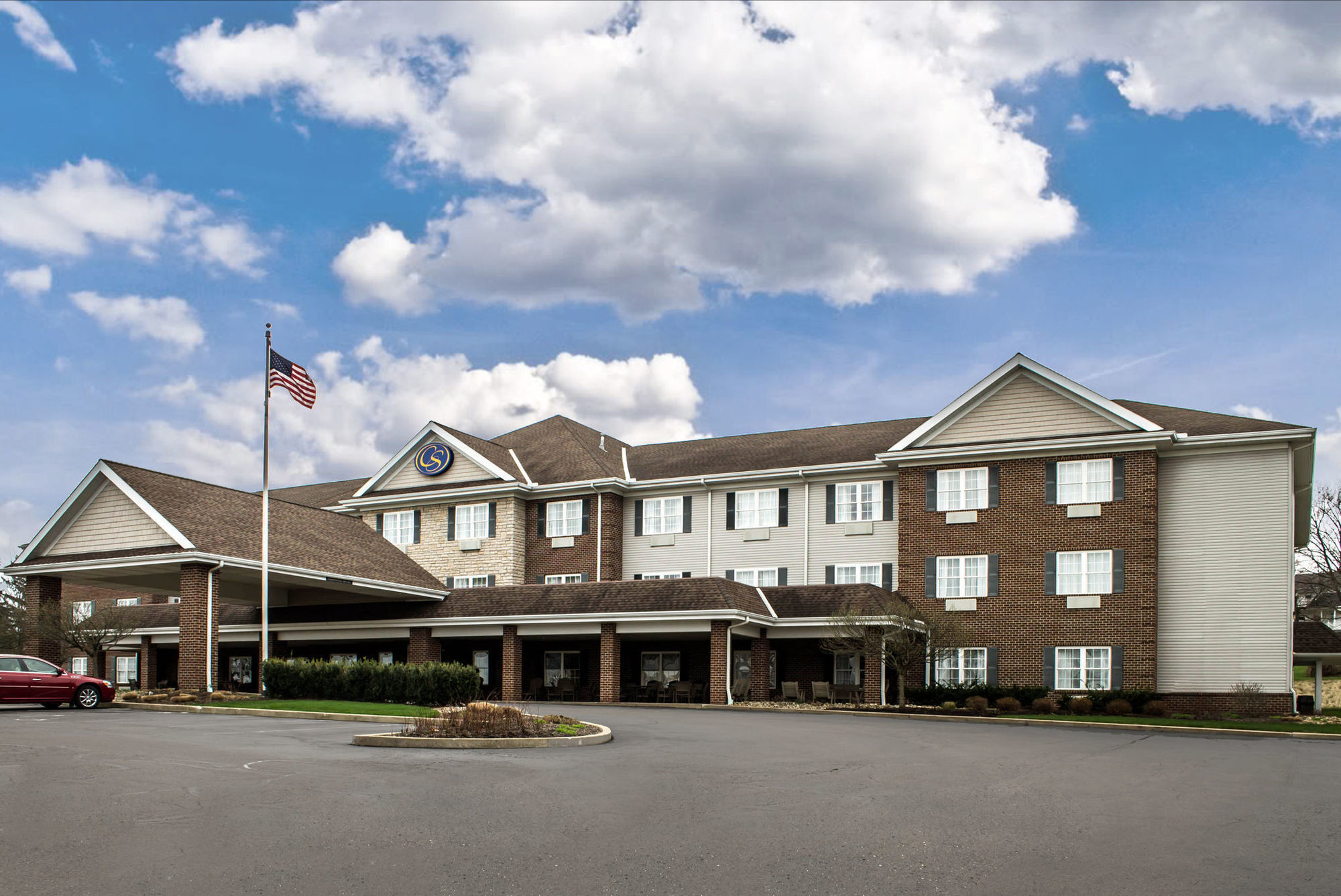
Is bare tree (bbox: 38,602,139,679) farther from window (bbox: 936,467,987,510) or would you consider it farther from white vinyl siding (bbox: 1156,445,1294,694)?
white vinyl siding (bbox: 1156,445,1294,694)

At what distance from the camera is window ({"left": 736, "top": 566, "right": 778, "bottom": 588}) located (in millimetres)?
38531

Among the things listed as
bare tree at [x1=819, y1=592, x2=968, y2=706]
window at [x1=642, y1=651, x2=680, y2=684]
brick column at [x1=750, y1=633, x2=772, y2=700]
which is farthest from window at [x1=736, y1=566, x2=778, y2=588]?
bare tree at [x1=819, y1=592, x2=968, y2=706]

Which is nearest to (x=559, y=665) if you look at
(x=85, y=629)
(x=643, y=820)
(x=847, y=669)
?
(x=847, y=669)

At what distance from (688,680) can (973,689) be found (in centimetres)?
832

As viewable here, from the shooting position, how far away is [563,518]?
41188 mm

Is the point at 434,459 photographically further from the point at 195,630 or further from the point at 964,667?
the point at 964,667

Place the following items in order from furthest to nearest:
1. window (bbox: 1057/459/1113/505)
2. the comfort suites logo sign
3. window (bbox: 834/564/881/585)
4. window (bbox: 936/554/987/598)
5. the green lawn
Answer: the comfort suites logo sign, window (bbox: 834/564/881/585), window (bbox: 936/554/987/598), window (bbox: 1057/459/1113/505), the green lawn

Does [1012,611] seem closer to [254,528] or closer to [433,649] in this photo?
[433,649]

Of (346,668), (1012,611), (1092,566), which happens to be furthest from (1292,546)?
(346,668)

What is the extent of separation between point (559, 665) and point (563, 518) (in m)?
5.16

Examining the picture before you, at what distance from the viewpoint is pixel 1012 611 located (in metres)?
33.8

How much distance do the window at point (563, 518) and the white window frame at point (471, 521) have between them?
2210mm

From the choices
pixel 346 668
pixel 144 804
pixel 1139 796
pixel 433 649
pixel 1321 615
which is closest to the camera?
pixel 144 804

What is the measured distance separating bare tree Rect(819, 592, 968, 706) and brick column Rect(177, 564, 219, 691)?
16.0m
